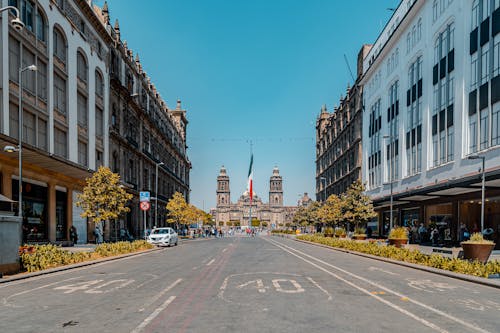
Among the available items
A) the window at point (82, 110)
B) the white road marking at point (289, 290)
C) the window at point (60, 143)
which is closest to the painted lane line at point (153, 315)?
the white road marking at point (289, 290)

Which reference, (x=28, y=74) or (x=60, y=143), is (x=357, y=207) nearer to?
(x=60, y=143)

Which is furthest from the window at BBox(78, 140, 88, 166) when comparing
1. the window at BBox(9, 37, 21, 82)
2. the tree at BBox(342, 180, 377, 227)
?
the tree at BBox(342, 180, 377, 227)

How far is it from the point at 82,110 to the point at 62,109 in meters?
4.31

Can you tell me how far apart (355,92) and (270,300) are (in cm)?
5800

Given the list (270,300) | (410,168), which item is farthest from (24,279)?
(410,168)

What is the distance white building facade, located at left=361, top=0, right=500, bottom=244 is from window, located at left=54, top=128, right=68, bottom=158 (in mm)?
27376

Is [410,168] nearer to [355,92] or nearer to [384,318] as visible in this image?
[355,92]

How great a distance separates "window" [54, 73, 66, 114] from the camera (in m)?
31.0

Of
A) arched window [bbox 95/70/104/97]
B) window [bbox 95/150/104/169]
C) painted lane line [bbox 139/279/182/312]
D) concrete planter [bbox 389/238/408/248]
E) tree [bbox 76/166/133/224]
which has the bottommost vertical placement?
concrete planter [bbox 389/238/408/248]

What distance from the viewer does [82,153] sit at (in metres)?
36.1

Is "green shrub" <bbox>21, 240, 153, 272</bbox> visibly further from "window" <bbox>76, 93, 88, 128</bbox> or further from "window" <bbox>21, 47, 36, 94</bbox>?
"window" <bbox>76, 93, 88, 128</bbox>

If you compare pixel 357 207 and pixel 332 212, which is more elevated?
pixel 357 207

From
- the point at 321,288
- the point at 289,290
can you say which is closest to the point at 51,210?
the point at 289,290

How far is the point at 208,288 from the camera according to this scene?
11383 mm
